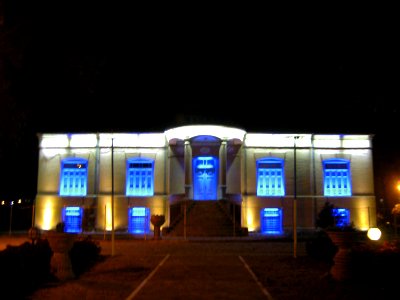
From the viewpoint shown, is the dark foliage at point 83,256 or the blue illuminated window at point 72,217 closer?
the dark foliage at point 83,256

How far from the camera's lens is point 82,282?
1402 cm

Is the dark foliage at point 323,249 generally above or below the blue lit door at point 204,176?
below

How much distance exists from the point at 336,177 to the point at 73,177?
62.5 ft

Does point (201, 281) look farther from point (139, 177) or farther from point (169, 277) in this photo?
point (139, 177)

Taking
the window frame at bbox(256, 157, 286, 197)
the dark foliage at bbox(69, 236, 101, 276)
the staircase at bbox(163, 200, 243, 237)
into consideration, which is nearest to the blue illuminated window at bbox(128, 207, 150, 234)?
the staircase at bbox(163, 200, 243, 237)

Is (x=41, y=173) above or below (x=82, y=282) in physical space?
above

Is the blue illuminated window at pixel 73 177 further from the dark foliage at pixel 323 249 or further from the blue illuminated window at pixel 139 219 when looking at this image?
the dark foliage at pixel 323 249

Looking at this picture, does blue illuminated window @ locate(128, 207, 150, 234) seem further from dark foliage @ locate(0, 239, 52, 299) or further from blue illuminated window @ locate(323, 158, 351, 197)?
dark foliage @ locate(0, 239, 52, 299)

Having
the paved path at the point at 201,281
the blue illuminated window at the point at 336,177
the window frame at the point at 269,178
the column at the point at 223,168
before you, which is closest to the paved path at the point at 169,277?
the paved path at the point at 201,281

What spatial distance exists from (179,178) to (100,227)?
21.8ft

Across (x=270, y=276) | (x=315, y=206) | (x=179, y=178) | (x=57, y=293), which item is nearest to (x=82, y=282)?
(x=57, y=293)

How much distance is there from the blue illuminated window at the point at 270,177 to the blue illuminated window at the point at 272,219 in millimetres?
1207

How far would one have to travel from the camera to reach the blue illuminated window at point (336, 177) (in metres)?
37.8

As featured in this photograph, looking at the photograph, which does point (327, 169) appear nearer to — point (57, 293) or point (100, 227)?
point (100, 227)
